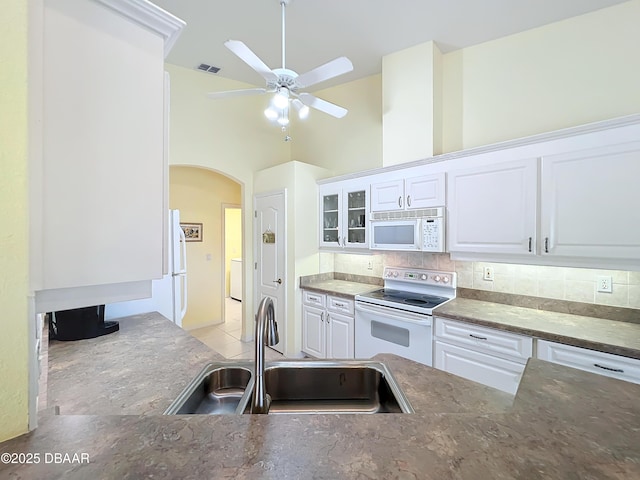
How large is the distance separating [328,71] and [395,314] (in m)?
2.10

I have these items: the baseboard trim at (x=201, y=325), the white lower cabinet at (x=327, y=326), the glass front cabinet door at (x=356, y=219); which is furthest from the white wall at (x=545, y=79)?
the baseboard trim at (x=201, y=325)

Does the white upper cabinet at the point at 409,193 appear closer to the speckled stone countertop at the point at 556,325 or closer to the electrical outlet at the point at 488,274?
the electrical outlet at the point at 488,274

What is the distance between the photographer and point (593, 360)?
5.66 feet

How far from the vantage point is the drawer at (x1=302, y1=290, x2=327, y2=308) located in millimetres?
3322

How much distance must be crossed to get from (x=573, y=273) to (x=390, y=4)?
2.65m

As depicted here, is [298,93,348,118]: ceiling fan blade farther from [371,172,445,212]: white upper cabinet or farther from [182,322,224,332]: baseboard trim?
[182,322,224,332]: baseboard trim

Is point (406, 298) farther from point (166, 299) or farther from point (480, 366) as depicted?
point (166, 299)

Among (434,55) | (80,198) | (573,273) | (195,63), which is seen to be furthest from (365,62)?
(80,198)

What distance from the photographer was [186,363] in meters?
1.40

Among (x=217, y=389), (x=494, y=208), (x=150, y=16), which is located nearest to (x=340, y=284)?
(x=494, y=208)

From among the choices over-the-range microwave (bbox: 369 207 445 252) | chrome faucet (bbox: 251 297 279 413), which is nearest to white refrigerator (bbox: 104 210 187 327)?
chrome faucet (bbox: 251 297 279 413)

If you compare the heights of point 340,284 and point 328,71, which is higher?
point 328,71

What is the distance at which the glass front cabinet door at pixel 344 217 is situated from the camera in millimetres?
3291

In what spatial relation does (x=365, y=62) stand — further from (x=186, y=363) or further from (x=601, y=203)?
(x=186, y=363)
